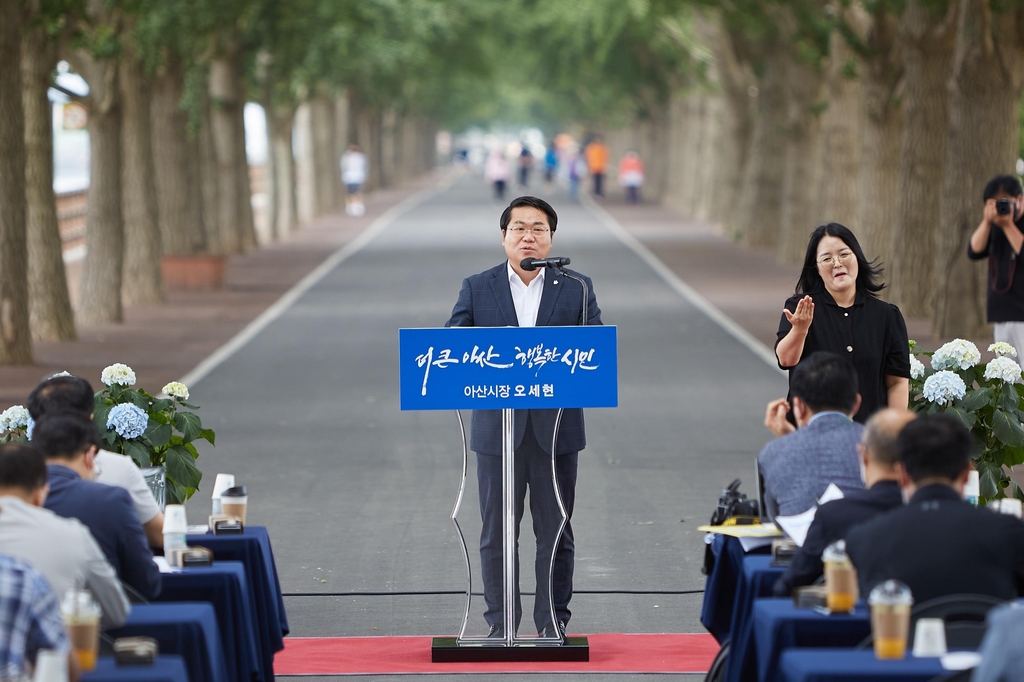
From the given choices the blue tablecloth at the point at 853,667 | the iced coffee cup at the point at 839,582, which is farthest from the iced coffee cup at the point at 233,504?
the blue tablecloth at the point at 853,667

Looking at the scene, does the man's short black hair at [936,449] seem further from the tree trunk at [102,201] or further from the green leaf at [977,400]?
the tree trunk at [102,201]

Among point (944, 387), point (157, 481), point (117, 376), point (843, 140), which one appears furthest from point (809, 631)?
point (843, 140)

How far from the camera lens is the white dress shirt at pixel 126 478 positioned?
20.8ft

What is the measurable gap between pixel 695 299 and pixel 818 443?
67.7 ft

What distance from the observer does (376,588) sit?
30.1 ft

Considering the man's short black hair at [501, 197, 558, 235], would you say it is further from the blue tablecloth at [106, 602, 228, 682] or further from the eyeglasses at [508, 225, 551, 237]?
the blue tablecloth at [106, 602, 228, 682]

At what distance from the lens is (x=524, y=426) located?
745cm

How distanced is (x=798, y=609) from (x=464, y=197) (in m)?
64.3

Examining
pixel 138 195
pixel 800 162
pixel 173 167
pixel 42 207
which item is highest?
pixel 800 162

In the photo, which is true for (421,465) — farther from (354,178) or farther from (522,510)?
(354,178)

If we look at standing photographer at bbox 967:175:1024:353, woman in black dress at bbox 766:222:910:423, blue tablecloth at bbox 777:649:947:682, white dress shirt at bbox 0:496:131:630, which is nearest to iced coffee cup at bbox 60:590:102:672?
white dress shirt at bbox 0:496:131:630

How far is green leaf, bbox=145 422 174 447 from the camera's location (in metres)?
8.20

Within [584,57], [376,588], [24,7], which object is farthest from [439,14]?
[376,588]

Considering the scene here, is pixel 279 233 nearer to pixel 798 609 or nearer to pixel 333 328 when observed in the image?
pixel 333 328
